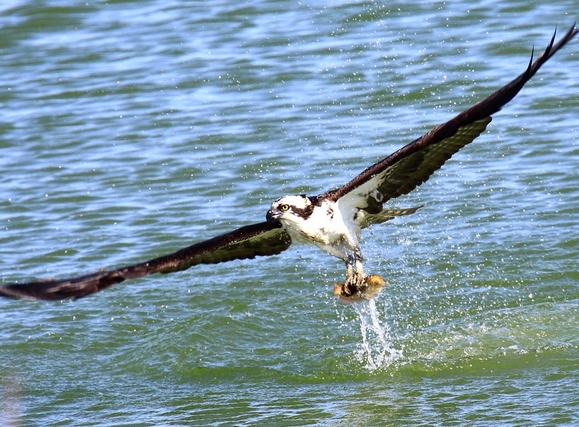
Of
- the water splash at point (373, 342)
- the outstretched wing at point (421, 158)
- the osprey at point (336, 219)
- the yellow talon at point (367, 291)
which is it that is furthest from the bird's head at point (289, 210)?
the water splash at point (373, 342)

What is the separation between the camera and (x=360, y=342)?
9891 mm

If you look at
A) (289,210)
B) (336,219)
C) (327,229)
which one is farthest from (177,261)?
(336,219)

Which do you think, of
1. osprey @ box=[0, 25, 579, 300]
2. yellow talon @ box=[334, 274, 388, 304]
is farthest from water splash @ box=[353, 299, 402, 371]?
osprey @ box=[0, 25, 579, 300]

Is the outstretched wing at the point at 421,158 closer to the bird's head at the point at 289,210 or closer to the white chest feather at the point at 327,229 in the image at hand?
the white chest feather at the point at 327,229

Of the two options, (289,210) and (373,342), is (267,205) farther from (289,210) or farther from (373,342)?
(289,210)

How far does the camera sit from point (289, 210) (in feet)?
29.0

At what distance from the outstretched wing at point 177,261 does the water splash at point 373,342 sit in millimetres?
964

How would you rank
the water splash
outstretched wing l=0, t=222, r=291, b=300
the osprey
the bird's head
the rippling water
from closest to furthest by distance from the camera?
1. outstretched wing l=0, t=222, r=291, b=300
2. the osprey
3. the bird's head
4. the rippling water
5. the water splash

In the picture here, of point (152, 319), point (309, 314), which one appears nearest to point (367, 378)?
point (309, 314)

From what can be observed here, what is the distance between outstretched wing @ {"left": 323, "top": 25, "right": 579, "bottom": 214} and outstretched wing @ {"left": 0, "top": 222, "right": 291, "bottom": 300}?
689mm

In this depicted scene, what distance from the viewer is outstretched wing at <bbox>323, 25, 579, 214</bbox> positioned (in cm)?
766

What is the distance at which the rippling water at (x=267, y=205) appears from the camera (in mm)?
9172

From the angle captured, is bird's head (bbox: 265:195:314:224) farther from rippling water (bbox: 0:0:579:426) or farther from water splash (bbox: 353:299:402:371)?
rippling water (bbox: 0:0:579:426)

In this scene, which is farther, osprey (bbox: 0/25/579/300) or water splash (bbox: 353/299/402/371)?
water splash (bbox: 353/299/402/371)
